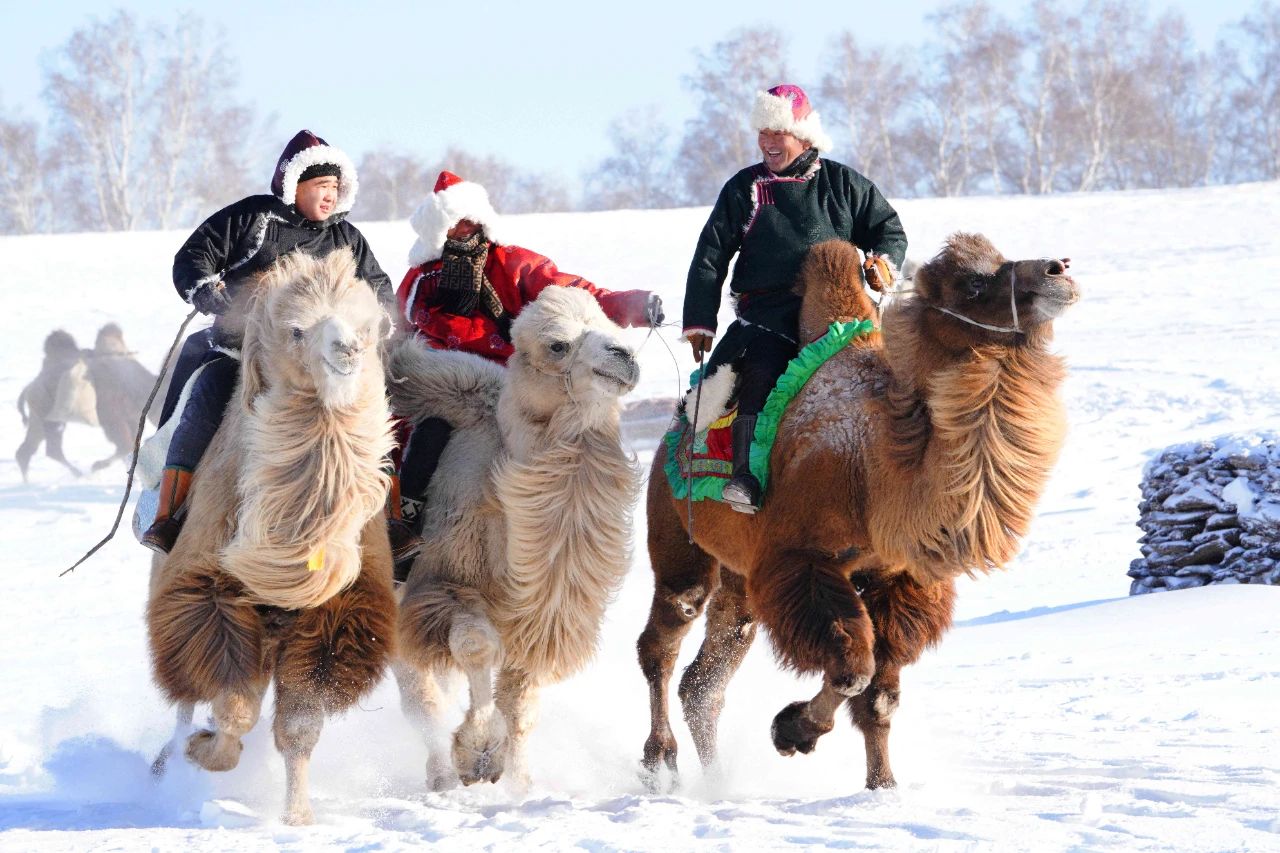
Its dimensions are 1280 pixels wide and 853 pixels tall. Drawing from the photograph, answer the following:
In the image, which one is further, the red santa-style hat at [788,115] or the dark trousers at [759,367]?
the red santa-style hat at [788,115]

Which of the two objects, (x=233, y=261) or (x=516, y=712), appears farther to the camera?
(x=233, y=261)

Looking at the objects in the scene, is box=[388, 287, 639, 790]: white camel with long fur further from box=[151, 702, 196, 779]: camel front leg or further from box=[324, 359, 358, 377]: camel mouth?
box=[151, 702, 196, 779]: camel front leg

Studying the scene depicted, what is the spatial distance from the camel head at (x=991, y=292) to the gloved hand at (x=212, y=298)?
238 centimetres

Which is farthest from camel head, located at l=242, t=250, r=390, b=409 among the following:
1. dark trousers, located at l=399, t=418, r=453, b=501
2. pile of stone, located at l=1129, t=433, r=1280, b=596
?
pile of stone, located at l=1129, t=433, r=1280, b=596

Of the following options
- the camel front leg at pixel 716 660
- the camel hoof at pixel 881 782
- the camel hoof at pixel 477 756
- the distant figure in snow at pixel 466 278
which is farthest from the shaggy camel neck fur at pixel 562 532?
the camel hoof at pixel 881 782

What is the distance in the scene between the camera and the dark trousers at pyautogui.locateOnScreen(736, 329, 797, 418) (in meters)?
5.30

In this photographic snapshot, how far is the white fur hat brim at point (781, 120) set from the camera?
5598 millimetres

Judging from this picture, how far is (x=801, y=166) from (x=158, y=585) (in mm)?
2652

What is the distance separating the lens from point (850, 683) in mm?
4539

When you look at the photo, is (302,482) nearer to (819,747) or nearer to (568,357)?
(568,357)

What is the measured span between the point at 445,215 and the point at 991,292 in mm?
2429

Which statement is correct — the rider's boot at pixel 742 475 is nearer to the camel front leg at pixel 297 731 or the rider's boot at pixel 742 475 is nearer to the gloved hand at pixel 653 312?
the gloved hand at pixel 653 312

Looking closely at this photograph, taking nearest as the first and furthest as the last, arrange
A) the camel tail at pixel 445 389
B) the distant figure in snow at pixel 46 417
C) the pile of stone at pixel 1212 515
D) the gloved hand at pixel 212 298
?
1. the gloved hand at pixel 212 298
2. the camel tail at pixel 445 389
3. the pile of stone at pixel 1212 515
4. the distant figure in snow at pixel 46 417

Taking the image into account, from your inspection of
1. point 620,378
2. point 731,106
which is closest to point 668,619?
point 620,378
